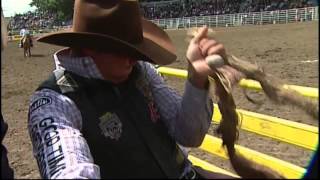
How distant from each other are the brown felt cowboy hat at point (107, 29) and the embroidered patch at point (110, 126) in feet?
0.58

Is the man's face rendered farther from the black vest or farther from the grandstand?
the grandstand

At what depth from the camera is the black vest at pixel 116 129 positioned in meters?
1.48

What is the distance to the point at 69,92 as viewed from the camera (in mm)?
1503

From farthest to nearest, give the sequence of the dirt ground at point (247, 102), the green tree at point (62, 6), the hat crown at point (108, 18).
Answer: the dirt ground at point (247, 102) → the green tree at point (62, 6) → the hat crown at point (108, 18)

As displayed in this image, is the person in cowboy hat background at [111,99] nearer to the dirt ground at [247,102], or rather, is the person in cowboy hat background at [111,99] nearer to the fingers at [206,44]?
the fingers at [206,44]

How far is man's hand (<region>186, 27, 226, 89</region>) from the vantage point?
136cm

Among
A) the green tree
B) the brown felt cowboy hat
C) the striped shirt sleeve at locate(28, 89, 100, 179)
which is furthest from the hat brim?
the green tree

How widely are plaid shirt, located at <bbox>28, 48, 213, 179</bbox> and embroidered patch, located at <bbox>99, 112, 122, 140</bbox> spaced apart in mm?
59

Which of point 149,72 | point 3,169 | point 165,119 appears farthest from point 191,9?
point 3,169

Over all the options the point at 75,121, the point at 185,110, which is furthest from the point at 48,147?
the point at 185,110

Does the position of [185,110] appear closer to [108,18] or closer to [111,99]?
[111,99]

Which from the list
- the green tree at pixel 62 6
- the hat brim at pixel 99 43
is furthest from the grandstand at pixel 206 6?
the hat brim at pixel 99 43

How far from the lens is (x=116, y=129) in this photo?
4.89ft

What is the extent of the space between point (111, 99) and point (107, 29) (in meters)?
0.19
